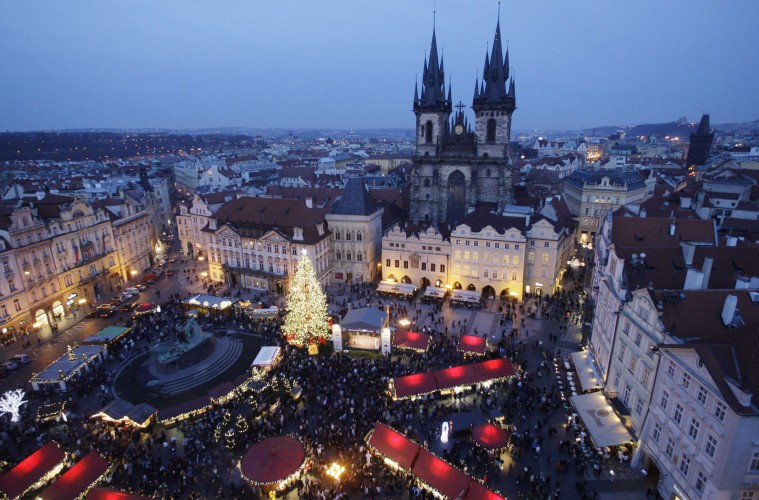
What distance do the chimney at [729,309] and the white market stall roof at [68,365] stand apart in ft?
152

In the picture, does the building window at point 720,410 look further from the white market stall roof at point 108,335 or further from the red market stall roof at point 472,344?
the white market stall roof at point 108,335

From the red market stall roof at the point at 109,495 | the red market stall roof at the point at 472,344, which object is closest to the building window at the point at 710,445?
the red market stall roof at the point at 472,344

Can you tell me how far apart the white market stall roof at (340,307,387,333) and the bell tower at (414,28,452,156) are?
111 ft

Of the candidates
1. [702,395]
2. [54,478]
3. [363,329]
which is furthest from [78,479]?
[702,395]

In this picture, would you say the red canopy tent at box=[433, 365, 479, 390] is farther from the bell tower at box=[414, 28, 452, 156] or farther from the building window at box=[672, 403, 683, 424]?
the bell tower at box=[414, 28, 452, 156]

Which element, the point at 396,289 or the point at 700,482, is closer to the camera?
the point at 700,482

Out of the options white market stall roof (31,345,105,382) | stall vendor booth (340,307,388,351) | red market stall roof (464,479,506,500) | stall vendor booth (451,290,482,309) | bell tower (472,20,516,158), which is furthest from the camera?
bell tower (472,20,516,158)

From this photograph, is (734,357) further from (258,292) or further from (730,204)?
(258,292)

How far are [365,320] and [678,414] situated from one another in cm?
2483

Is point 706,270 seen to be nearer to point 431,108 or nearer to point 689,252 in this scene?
point 689,252

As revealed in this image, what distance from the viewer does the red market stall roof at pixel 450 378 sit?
108ft

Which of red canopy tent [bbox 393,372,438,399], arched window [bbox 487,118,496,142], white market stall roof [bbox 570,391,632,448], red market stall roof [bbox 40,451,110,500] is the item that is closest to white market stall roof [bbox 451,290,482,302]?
red canopy tent [bbox 393,372,438,399]

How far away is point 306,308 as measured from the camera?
4022 centimetres

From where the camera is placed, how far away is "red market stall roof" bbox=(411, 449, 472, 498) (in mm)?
23484
